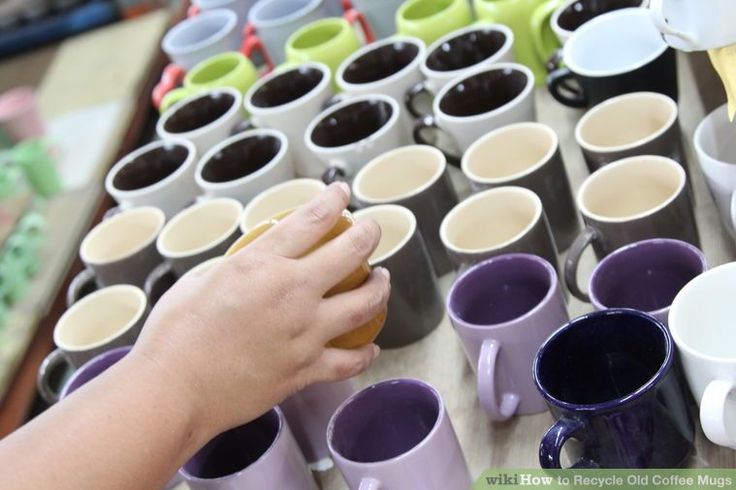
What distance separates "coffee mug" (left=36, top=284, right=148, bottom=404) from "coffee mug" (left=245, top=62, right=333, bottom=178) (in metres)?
0.31

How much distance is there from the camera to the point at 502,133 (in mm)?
974

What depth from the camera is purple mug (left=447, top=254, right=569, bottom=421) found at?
0.73m

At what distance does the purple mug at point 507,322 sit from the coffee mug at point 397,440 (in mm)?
50

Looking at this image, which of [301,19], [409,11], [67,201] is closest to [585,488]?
[409,11]

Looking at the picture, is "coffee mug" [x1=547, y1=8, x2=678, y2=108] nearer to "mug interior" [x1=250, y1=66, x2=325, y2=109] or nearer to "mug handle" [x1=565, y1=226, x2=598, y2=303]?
"mug handle" [x1=565, y1=226, x2=598, y2=303]

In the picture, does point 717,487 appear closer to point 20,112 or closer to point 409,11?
point 409,11

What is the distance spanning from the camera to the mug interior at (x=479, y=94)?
1.05m

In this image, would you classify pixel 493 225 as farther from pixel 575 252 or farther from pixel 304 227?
pixel 304 227

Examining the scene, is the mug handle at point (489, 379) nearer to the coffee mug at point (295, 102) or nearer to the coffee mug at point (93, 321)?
the coffee mug at point (93, 321)

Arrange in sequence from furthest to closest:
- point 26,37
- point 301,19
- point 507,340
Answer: point 26,37 → point 301,19 → point 507,340

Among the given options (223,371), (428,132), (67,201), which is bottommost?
(67,201)

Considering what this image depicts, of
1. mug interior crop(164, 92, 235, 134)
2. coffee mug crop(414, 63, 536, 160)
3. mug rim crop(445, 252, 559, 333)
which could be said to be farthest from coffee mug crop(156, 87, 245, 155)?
mug rim crop(445, 252, 559, 333)

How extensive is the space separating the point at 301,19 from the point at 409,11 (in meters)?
0.20

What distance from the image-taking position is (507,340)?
2.42ft
